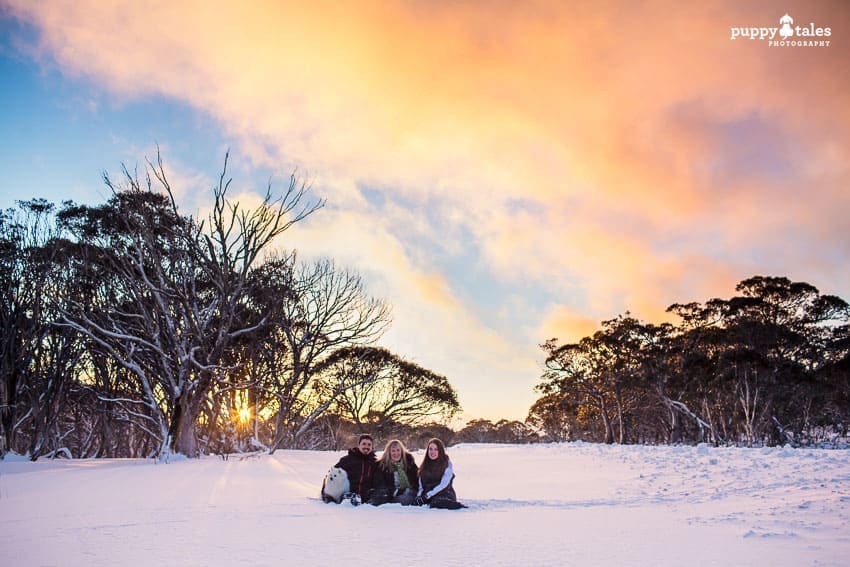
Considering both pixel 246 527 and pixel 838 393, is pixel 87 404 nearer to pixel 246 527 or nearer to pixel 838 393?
pixel 246 527

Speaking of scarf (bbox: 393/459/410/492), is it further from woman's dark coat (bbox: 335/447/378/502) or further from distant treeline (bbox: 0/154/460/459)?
distant treeline (bbox: 0/154/460/459)

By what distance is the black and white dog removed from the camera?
24.1ft

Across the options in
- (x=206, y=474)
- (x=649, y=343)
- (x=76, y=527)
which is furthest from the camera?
(x=649, y=343)

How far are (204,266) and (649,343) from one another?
90.8ft

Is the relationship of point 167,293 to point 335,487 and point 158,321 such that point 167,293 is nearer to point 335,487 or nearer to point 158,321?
point 158,321

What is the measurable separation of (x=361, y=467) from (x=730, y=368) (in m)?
26.0

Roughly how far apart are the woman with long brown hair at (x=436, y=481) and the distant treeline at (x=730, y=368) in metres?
24.5

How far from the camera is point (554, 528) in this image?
547cm

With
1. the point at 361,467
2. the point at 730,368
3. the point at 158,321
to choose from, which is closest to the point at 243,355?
the point at 158,321

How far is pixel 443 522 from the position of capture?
19.5 ft

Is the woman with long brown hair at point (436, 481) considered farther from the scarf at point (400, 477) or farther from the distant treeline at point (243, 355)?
the distant treeline at point (243, 355)

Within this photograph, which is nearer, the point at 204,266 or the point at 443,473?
the point at 443,473

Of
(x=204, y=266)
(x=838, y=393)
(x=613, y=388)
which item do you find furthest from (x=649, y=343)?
(x=204, y=266)

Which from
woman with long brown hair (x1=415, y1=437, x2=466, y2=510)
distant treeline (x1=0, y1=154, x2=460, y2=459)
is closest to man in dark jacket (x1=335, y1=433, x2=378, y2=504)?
woman with long brown hair (x1=415, y1=437, x2=466, y2=510)
